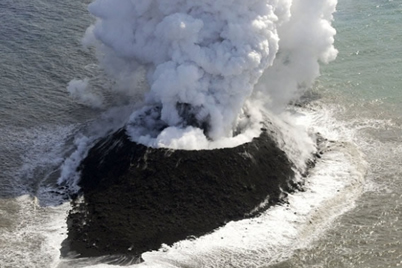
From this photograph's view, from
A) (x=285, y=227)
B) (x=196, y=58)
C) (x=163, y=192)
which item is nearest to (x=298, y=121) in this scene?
(x=196, y=58)

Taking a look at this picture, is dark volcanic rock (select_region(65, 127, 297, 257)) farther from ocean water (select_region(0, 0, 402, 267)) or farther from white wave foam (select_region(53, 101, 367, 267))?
ocean water (select_region(0, 0, 402, 267))

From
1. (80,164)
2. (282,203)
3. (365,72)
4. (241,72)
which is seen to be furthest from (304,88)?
(80,164)

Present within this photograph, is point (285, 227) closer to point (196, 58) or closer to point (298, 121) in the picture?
point (196, 58)

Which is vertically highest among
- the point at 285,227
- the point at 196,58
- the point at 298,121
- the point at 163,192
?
the point at 196,58

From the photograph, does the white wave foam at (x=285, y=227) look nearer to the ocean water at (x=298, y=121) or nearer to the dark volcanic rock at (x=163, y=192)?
the ocean water at (x=298, y=121)

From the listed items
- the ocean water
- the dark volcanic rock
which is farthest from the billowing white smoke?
the ocean water

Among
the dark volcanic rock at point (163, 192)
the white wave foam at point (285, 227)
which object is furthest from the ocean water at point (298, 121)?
the dark volcanic rock at point (163, 192)
